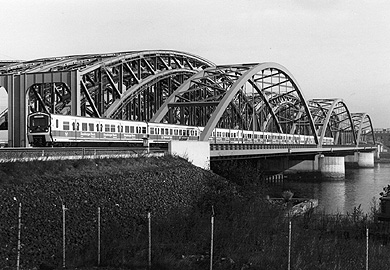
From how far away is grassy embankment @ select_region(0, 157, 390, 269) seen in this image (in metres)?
15.3

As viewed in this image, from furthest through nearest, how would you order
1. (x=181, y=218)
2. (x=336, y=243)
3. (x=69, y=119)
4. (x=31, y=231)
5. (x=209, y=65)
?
1. (x=209, y=65)
2. (x=69, y=119)
3. (x=181, y=218)
4. (x=336, y=243)
5. (x=31, y=231)

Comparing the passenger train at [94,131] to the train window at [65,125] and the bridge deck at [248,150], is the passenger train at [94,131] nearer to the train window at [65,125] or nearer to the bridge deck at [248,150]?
the train window at [65,125]

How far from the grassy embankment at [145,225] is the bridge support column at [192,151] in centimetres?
564

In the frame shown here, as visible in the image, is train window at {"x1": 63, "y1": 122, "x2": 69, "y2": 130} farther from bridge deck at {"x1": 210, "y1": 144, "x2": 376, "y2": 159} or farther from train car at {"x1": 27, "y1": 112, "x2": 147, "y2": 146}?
bridge deck at {"x1": 210, "y1": 144, "x2": 376, "y2": 159}

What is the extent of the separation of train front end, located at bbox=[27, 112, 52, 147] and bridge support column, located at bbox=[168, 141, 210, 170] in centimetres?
876

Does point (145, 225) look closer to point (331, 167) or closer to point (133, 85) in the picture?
point (133, 85)

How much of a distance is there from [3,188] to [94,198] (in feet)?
13.2

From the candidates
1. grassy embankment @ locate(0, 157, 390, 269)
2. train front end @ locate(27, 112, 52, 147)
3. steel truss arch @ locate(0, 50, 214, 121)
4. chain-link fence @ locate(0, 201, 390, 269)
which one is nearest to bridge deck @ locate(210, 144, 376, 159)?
train front end @ locate(27, 112, 52, 147)

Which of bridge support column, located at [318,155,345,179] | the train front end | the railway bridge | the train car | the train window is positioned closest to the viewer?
the train front end

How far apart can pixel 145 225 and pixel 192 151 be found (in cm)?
1648

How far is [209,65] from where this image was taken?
8269 centimetres

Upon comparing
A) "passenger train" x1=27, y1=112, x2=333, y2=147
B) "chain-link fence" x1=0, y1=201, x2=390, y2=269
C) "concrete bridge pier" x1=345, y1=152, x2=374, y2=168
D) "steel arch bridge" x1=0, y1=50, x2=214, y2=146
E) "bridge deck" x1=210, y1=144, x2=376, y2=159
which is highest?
"steel arch bridge" x1=0, y1=50, x2=214, y2=146

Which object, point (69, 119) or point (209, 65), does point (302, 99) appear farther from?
point (69, 119)

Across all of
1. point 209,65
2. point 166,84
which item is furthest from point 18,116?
point 209,65
